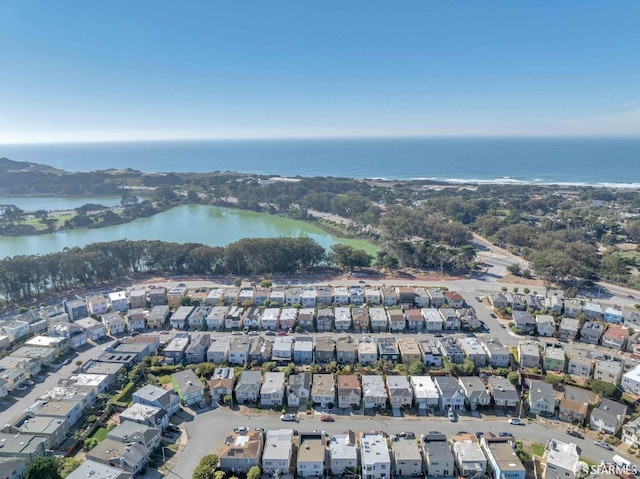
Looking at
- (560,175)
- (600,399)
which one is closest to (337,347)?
(600,399)

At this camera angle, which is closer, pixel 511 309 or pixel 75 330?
pixel 75 330

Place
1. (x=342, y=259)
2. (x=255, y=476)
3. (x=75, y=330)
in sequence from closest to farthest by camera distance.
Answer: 1. (x=255, y=476)
2. (x=75, y=330)
3. (x=342, y=259)

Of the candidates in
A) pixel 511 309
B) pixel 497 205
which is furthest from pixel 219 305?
pixel 497 205

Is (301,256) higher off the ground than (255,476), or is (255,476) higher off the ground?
(301,256)

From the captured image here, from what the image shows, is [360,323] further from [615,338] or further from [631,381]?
[615,338]

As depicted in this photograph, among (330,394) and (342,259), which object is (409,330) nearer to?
(330,394)

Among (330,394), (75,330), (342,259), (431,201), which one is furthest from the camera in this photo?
(431,201)

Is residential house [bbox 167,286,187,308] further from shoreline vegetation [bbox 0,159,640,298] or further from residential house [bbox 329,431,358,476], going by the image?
residential house [bbox 329,431,358,476]
